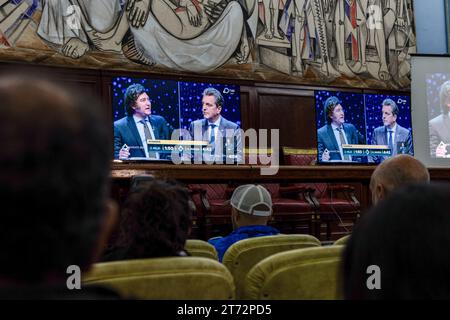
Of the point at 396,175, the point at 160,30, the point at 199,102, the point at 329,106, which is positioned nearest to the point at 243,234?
the point at 396,175

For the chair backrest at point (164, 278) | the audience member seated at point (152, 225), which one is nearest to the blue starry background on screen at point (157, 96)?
the audience member seated at point (152, 225)

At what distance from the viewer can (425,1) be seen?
953 centimetres

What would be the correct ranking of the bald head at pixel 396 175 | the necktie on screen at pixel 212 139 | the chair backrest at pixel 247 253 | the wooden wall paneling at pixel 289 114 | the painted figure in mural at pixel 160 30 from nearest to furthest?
the chair backrest at pixel 247 253 < the bald head at pixel 396 175 < the painted figure in mural at pixel 160 30 < the necktie on screen at pixel 212 139 < the wooden wall paneling at pixel 289 114

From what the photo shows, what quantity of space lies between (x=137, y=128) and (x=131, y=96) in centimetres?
42

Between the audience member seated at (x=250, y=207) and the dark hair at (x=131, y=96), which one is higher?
the dark hair at (x=131, y=96)

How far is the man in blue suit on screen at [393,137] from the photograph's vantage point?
8.46 meters

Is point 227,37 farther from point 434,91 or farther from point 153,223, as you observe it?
point 153,223

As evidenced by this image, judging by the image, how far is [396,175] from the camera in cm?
253

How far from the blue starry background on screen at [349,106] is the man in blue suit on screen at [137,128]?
240 cm

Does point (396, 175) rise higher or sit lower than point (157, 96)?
lower

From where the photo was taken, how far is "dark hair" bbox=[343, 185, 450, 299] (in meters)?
0.84

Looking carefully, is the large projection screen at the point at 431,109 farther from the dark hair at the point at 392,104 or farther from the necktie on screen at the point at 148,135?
the necktie on screen at the point at 148,135
